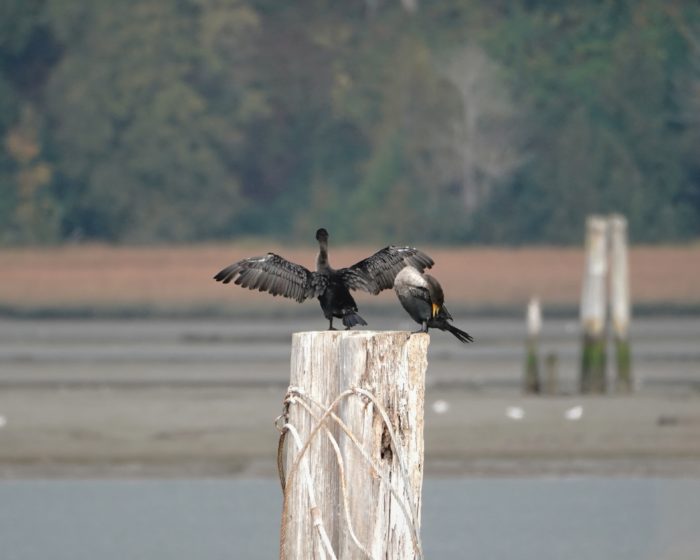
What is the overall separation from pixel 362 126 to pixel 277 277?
52249 millimetres

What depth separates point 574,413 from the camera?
742 inches

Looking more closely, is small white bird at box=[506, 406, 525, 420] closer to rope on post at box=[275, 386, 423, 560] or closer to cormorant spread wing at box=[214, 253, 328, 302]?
cormorant spread wing at box=[214, 253, 328, 302]

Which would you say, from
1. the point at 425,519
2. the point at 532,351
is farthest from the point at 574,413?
the point at 425,519

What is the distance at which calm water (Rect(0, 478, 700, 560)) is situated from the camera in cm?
1388

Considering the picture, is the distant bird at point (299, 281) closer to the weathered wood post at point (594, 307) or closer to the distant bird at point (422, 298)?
the distant bird at point (422, 298)

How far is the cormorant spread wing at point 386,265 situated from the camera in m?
6.87

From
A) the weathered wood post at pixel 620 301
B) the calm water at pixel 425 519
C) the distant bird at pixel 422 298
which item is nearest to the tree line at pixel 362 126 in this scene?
the weathered wood post at pixel 620 301

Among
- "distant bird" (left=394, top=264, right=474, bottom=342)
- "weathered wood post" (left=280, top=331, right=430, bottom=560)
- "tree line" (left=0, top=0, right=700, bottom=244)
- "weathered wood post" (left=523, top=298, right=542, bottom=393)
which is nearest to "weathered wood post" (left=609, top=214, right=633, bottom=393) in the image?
"weathered wood post" (left=523, top=298, right=542, bottom=393)

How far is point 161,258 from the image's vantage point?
173 feet

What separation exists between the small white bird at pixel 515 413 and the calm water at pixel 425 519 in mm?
2704

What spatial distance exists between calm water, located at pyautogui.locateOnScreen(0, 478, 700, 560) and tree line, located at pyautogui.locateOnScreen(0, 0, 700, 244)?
36956 mm

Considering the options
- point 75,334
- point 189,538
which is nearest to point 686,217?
point 75,334

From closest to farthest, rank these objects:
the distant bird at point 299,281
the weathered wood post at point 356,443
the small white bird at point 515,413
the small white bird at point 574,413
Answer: the weathered wood post at point 356,443 < the distant bird at point 299,281 < the small white bird at point 574,413 < the small white bird at point 515,413

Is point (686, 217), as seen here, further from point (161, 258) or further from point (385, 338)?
point (385, 338)
